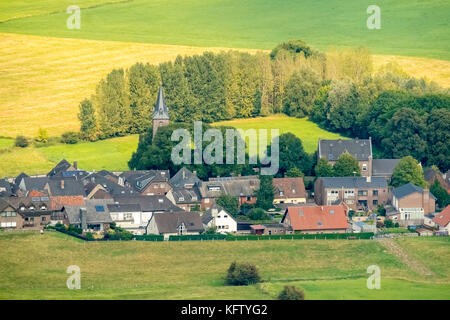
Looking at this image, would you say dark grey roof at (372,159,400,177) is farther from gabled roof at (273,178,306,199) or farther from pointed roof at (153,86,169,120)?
pointed roof at (153,86,169,120)

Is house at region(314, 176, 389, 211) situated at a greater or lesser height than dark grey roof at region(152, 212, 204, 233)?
greater

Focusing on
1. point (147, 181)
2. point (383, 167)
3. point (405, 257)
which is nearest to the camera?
point (405, 257)

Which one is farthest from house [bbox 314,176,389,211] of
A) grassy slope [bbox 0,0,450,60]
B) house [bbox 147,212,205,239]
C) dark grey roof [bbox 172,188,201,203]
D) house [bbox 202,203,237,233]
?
grassy slope [bbox 0,0,450,60]

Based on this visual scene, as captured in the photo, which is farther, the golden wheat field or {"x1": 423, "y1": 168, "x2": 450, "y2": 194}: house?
the golden wheat field

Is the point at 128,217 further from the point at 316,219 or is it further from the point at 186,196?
the point at 316,219

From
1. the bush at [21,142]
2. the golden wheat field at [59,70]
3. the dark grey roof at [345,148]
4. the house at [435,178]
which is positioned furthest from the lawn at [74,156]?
the house at [435,178]

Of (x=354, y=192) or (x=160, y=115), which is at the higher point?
(x=160, y=115)

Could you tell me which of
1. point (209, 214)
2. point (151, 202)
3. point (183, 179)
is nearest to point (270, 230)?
point (209, 214)
